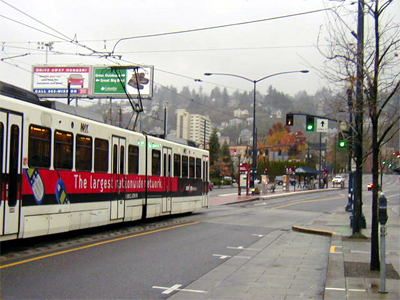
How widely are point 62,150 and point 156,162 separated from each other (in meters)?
6.74

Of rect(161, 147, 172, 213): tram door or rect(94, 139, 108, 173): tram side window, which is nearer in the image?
rect(94, 139, 108, 173): tram side window

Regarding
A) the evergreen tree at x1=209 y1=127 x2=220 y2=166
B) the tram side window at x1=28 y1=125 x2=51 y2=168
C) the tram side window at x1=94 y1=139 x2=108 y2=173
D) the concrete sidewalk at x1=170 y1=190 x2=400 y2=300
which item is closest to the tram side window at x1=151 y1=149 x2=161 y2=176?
the tram side window at x1=94 y1=139 x2=108 y2=173

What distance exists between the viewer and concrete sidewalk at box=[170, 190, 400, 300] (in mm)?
8094

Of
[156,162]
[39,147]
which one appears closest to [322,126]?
[156,162]

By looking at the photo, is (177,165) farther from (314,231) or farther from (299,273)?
(299,273)

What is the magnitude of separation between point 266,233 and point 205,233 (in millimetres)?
2362

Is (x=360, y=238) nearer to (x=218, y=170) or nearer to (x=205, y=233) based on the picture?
(x=205, y=233)

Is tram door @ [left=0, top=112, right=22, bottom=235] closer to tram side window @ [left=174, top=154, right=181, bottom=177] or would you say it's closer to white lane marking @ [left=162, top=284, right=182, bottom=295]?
white lane marking @ [left=162, top=284, right=182, bottom=295]

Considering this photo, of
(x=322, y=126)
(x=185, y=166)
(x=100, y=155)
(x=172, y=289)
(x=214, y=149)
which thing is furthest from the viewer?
(x=214, y=149)

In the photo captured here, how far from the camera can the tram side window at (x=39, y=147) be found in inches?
441

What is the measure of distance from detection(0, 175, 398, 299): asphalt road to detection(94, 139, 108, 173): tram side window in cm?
195

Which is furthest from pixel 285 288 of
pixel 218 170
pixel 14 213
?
pixel 218 170

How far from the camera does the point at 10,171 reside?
10.4 metres

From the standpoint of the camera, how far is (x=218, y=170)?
321 ft
